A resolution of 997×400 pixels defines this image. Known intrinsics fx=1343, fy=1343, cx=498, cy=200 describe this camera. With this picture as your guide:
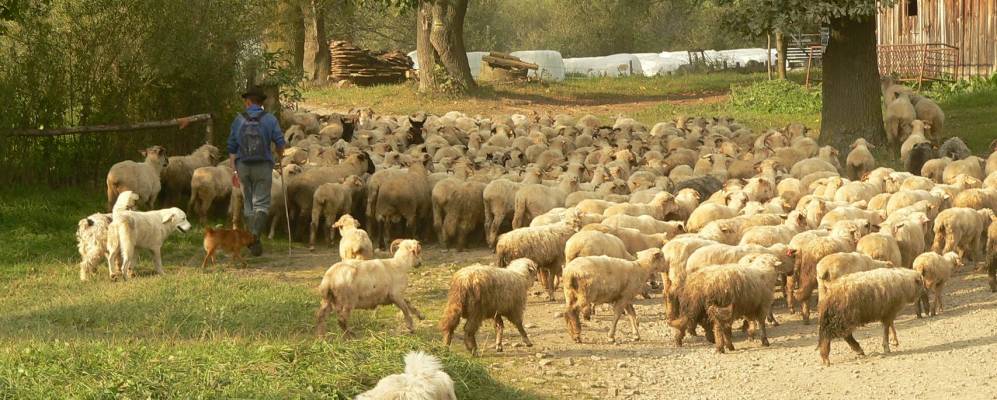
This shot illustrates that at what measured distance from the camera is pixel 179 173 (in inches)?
712

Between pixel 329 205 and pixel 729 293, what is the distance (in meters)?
7.27

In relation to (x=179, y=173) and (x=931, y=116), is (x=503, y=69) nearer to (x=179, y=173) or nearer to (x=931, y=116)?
(x=931, y=116)

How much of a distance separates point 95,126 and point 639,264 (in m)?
9.23

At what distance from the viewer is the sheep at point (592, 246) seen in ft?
41.0

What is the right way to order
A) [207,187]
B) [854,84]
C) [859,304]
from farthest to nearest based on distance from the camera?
[854,84] → [207,187] → [859,304]

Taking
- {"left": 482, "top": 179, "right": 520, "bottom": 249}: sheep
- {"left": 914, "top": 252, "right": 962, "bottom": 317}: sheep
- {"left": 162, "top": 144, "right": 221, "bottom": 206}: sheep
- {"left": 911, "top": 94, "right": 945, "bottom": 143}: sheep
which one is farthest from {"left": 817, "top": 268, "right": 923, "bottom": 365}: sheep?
{"left": 911, "top": 94, "right": 945, "bottom": 143}: sheep

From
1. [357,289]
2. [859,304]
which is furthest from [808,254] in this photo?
[357,289]

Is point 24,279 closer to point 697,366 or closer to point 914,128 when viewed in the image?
point 697,366

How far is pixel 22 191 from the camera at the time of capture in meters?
17.8

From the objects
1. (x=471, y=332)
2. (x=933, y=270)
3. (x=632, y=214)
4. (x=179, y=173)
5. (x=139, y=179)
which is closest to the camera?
(x=471, y=332)

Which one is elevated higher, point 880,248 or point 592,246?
point 592,246

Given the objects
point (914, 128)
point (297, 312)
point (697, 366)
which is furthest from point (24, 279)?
point (914, 128)

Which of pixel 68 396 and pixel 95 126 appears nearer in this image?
pixel 68 396

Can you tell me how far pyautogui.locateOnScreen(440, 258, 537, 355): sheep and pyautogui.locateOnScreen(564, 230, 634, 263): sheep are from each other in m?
1.64
